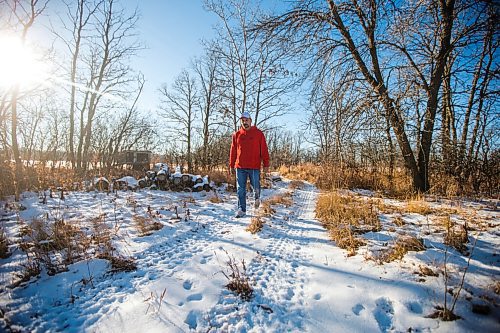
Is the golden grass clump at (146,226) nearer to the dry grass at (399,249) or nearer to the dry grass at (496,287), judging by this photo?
the dry grass at (399,249)

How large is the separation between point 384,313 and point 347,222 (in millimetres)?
2153

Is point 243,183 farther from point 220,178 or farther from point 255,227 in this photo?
point 220,178

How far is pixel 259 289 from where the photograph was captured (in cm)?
214

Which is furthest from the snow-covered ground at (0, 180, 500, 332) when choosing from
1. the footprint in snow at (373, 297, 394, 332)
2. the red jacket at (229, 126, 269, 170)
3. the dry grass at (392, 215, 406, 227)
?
the red jacket at (229, 126, 269, 170)

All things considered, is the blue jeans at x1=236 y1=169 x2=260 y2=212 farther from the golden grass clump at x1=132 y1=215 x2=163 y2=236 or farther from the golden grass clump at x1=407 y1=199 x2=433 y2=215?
the golden grass clump at x1=407 y1=199 x2=433 y2=215

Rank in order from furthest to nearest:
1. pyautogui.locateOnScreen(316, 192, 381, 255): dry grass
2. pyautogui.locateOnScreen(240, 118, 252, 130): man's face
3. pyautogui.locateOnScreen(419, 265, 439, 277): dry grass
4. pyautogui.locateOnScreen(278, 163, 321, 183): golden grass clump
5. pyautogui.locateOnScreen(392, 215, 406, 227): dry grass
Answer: pyautogui.locateOnScreen(278, 163, 321, 183): golden grass clump
pyautogui.locateOnScreen(240, 118, 252, 130): man's face
pyautogui.locateOnScreen(392, 215, 406, 227): dry grass
pyautogui.locateOnScreen(316, 192, 381, 255): dry grass
pyautogui.locateOnScreen(419, 265, 439, 277): dry grass

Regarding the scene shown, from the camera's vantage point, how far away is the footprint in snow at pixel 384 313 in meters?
1.64

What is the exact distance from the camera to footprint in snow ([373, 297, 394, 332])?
1.64m

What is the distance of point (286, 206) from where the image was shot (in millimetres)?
5824

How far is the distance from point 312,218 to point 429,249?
2.28 meters

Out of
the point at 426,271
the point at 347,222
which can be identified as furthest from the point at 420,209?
the point at 426,271

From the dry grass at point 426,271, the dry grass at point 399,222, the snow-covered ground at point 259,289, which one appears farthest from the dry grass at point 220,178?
the dry grass at point 426,271

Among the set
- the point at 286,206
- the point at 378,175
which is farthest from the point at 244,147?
the point at 378,175

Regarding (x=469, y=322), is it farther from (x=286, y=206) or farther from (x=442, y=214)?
(x=286, y=206)
